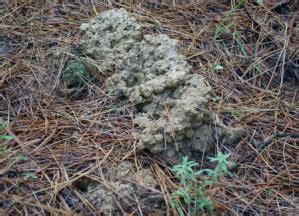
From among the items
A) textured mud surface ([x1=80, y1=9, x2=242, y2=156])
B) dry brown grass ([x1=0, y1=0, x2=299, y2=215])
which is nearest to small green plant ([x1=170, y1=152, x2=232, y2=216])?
dry brown grass ([x1=0, y1=0, x2=299, y2=215])

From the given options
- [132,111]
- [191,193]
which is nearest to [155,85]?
[132,111]

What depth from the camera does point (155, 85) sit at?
7.31ft

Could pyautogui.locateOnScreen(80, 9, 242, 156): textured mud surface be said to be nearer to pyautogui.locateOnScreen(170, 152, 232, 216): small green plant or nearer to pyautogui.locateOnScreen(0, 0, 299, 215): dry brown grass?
pyautogui.locateOnScreen(0, 0, 299, 215): dry brown grass

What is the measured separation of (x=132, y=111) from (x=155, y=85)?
0.18m

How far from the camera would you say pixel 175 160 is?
2.05 metres

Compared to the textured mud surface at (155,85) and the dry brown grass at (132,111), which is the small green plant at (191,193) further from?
the textured mud surface at (155,85)

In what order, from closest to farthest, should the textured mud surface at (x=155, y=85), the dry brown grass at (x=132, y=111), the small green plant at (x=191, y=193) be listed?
the small green plant at (x=191, y=193) < the dry brown grass at (x=132, y=111) < the textured mud surface at (x=155, y=85)

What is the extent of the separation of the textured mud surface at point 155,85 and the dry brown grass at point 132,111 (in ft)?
0.27

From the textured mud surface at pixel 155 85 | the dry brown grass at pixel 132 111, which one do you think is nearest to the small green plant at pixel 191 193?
the dry brown grass at pixel 132 111

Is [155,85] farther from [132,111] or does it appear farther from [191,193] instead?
[191,193]

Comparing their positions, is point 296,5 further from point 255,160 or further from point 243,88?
point 255,160

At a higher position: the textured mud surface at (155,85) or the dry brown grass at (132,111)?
the textured mud surface at (155,85)

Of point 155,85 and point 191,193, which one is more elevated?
point 155,85

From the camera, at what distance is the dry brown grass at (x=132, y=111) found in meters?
1.91
